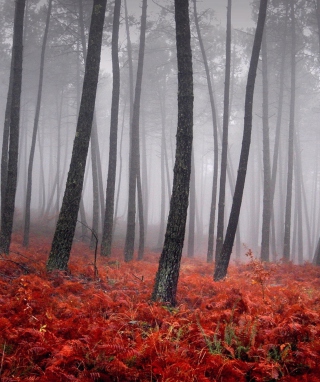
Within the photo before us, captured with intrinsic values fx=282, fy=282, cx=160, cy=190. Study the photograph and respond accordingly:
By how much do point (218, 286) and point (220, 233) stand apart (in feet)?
14.2

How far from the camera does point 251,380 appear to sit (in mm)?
3178

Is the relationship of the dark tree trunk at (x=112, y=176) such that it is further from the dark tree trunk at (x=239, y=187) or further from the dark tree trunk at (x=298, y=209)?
the dark tree trunk at (x=298, y=209)

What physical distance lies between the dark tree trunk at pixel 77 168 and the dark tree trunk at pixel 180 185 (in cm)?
298

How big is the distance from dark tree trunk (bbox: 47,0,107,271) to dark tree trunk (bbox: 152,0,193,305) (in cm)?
298

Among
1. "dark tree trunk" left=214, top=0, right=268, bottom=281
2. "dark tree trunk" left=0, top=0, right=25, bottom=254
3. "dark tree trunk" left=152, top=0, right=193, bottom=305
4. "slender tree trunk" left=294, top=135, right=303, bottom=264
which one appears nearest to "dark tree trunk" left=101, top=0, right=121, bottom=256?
"dark tree trunk" left=0, top=0, right=25, bottom=254

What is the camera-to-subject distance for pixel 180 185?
632cm

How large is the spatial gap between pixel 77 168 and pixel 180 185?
3.38 m

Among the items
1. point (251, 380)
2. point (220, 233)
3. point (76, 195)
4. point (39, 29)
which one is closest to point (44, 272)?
point (76, 195)

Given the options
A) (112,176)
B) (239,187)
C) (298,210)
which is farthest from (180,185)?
(298,210)

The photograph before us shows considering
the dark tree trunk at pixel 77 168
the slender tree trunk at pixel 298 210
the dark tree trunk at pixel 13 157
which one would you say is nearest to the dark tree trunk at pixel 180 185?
the dark tree trunk at pixel 77 168

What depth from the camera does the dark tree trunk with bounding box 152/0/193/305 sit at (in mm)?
6199

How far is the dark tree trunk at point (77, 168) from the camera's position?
8.00 meters

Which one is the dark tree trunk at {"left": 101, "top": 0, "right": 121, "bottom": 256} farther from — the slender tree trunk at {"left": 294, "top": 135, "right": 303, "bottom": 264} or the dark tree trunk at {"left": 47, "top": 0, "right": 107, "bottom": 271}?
the slender tree trunk at {"left": 294, "top": 135, "right": 303, "bottom": 264}

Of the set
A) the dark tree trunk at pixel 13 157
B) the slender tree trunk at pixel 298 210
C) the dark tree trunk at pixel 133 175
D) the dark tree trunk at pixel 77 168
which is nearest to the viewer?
the dark tree trunk at pixel 77 168
